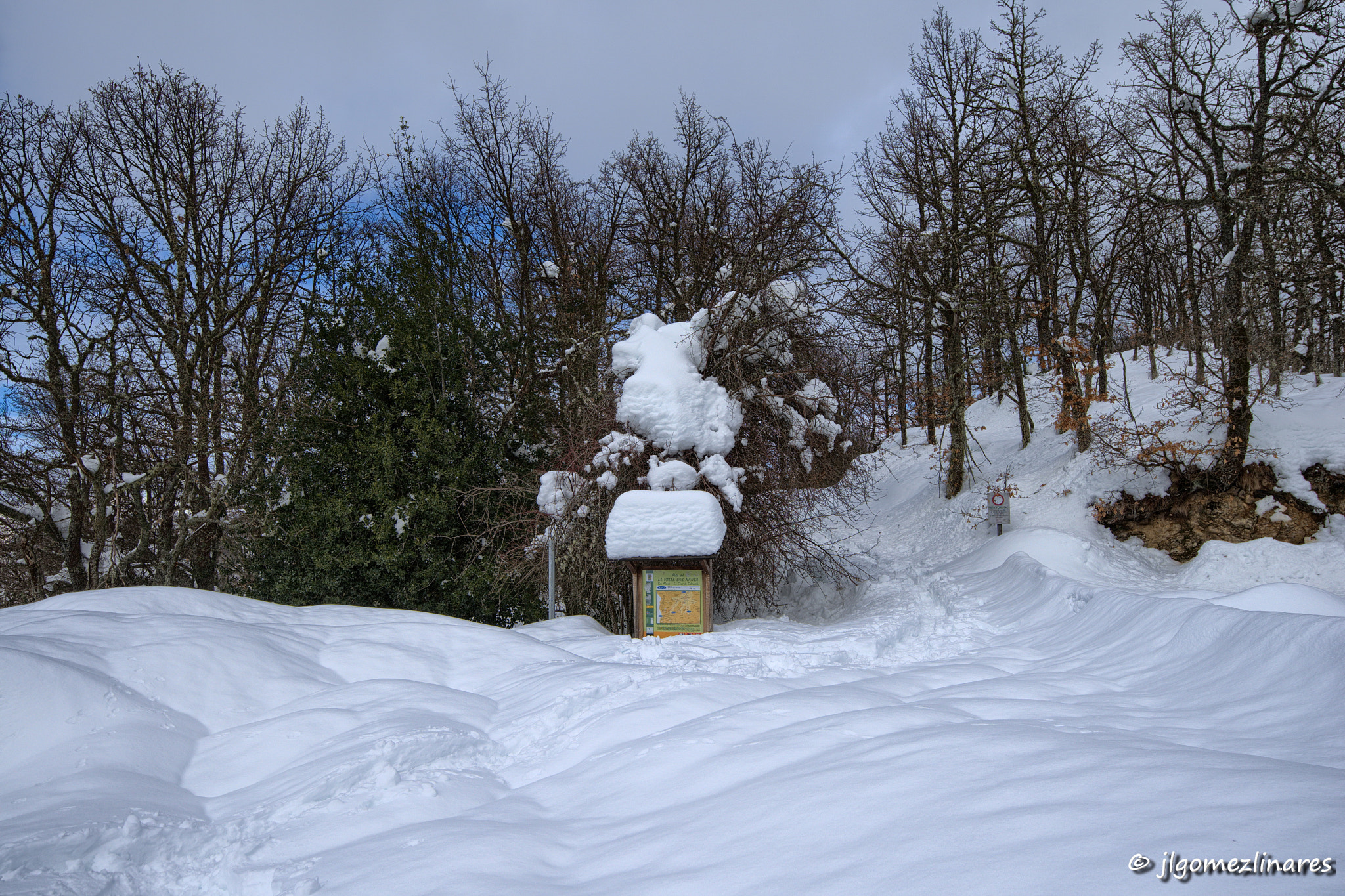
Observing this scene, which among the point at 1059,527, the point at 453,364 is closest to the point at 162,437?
the point at 453,364

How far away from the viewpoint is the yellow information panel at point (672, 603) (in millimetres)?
7562

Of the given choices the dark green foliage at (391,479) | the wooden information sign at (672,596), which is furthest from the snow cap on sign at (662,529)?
the dark green foliage at (391,479)

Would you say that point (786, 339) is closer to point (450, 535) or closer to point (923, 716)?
point (450, 535)

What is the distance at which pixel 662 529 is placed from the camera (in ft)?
23.8

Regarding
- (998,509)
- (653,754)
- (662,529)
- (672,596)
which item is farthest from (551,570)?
(998,509)

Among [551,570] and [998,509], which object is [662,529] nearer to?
[551,570]

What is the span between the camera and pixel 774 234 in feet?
32.2

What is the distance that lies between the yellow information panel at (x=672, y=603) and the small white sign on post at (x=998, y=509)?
819 centimetres

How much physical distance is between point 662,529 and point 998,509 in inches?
345

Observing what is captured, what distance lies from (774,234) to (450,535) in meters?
6.28

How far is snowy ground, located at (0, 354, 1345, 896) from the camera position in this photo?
197 cm

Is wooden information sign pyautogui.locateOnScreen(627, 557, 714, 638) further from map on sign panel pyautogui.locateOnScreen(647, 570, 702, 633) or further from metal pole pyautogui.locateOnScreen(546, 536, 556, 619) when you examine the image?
metal pole pyautogui.locateOnScreen(546, 536, 556, 619)

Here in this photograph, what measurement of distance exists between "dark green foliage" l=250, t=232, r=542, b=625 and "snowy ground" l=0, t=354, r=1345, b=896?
279cm

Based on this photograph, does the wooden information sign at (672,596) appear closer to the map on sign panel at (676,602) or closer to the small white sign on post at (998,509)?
the map on sign panel at (676,602)
